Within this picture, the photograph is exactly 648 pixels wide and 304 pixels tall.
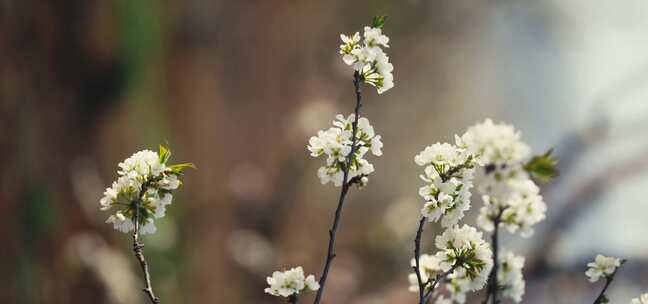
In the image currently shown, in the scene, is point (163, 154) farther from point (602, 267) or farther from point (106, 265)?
point (106, 265)

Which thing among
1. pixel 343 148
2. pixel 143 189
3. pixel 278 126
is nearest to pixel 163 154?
pixel 143 189

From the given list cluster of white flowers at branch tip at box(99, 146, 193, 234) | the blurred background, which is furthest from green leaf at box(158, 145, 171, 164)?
the blurred background

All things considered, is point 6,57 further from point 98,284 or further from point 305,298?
point 305,298

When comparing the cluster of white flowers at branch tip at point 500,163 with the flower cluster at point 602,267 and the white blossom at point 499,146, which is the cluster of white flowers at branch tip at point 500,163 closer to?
the white blossom at point 499,146

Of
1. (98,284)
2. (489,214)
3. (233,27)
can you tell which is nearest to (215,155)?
(233,27)

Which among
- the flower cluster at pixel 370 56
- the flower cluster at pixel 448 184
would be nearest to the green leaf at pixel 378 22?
the flower cluster at pixel 370 56

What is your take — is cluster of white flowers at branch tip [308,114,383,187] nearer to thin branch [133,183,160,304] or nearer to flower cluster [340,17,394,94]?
flower cluster [340,17,394,94]

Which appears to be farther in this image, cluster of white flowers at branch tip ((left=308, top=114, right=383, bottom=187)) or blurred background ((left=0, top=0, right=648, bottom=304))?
blurred background ((left=0, top=0, right=648, bottom=304))
